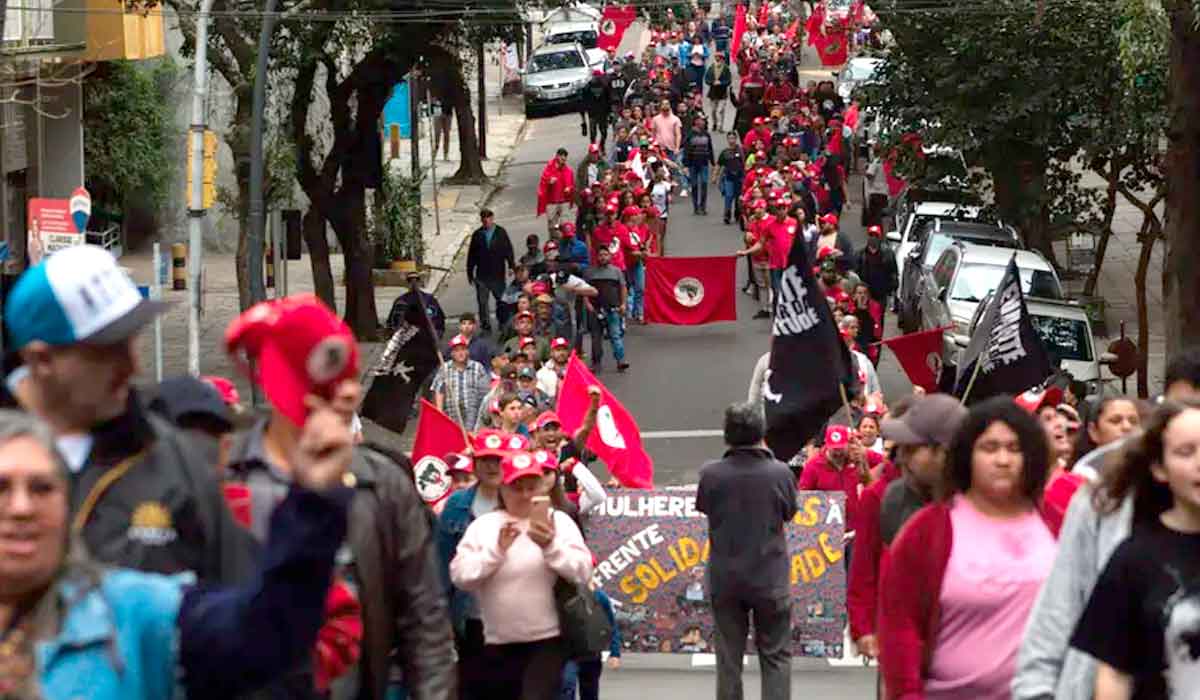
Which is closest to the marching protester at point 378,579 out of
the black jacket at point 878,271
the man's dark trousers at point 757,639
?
the man's dark trousers at point 757,639

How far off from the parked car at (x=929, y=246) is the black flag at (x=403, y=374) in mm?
12328

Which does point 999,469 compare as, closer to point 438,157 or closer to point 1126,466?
point 1126,466

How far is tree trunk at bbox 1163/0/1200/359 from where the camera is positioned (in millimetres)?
20469

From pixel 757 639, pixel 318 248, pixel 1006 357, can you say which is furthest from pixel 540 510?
pixel 318 248

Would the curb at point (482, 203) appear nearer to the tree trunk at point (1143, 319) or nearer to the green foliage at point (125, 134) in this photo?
the green foliage at point (125, 134)

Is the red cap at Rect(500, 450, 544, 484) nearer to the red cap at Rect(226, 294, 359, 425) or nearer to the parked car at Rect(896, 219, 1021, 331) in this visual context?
the red cap at Rect(226, 294, 359, 425)

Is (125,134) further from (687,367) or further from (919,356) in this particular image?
(919,356)

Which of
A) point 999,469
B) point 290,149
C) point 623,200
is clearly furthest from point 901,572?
point 623,200

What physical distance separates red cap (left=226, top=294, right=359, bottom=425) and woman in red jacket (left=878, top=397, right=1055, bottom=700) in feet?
10.5

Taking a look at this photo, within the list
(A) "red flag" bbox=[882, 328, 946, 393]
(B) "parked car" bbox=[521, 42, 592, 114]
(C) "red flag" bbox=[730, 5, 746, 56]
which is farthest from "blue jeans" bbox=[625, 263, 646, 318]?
(C) "red flag" bbox=[730, 5, 746, 56]

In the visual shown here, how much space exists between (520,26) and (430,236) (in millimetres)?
11925

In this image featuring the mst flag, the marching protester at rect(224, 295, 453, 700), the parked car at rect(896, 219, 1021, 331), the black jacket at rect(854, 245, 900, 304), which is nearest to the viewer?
the marching protester at rect(224, 295, 453, 700)

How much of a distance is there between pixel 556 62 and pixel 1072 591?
2118 inches

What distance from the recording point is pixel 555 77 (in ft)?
192
